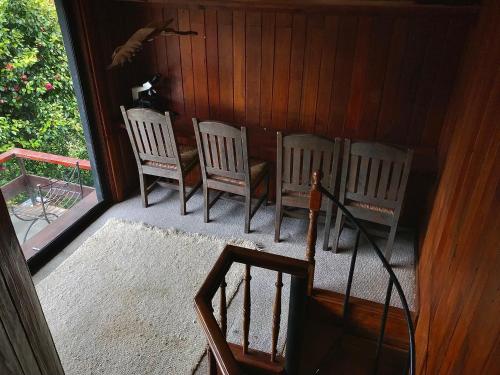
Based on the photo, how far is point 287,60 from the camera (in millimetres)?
2967

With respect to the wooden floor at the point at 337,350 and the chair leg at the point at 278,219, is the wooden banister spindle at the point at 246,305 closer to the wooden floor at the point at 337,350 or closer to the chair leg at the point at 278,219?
the wooden floor at the point at 337,350

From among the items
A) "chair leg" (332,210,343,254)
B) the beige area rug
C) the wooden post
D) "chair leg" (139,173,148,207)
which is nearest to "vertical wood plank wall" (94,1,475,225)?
"chair leg" (139,173,148,207)

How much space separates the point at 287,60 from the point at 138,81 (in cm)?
138

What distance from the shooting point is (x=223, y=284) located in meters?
1.49

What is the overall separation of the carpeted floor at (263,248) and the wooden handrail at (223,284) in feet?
2.80

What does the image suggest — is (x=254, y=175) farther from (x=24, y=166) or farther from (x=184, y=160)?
(x=24, y=166)

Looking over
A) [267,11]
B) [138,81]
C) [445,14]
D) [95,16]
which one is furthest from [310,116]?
[95,16]

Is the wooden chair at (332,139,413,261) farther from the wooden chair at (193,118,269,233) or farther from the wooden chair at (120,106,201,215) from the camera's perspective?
the wooden chair at (120,106,201,215)

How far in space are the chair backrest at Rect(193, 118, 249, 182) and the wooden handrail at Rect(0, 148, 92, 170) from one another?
3.88 ft

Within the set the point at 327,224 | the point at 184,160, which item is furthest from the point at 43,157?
the point at 327,224

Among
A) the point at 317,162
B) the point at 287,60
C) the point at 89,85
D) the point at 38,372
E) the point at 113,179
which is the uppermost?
the point at 287,60

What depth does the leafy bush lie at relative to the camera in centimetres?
293

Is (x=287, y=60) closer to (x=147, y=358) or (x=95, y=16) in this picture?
(x=95, y=16)

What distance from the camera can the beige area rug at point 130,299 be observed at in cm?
213
